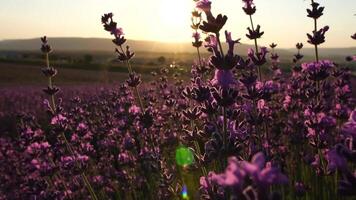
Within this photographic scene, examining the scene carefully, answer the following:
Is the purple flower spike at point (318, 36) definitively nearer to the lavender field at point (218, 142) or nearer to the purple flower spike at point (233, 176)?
the lavender field at point (218, 142)

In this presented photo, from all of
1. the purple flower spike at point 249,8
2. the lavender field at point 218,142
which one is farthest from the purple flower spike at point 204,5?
the purple flower spike at point 249,8

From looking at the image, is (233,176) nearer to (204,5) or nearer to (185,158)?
(204,5)

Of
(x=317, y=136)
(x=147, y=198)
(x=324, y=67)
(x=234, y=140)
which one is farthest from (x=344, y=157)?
(x=147, y=198)

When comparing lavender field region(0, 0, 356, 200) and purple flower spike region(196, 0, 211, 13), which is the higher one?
purple flower spike region(196, 0, 211, 13)

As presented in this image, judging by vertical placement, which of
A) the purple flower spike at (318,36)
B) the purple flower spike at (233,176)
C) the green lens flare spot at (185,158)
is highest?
the purple flower spike at (318,36)

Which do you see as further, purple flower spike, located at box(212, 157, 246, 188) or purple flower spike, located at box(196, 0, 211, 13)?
purple flower spike, located at box(196, 0, 211, 13)

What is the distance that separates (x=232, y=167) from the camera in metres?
1.56

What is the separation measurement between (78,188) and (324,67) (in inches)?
162

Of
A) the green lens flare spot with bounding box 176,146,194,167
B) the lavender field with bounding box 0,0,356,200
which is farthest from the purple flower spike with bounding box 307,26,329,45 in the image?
the green lens flare spot with bounding box 176,146,194,167

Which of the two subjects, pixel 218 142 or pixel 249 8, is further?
pixel 249 8

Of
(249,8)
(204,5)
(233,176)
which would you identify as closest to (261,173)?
(233,176)

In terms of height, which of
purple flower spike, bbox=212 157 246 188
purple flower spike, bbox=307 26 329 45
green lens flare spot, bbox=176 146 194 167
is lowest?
green lens flare spot, bbox=176 146 194 167

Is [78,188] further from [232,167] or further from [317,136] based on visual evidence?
[232,167]

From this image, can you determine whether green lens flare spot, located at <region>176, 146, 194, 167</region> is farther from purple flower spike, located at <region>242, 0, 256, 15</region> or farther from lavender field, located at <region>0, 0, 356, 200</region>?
purple flower spike, located at <region>242, 0, 256, 15</region>
